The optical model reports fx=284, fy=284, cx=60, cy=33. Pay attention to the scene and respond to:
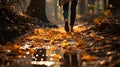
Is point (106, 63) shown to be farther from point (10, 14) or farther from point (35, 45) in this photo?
point (10, 14)

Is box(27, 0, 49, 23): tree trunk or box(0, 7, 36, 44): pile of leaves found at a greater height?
box(27, 0, 49, 23): tree trunk

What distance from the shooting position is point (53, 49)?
5.70 m

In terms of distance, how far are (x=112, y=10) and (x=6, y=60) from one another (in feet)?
23.5

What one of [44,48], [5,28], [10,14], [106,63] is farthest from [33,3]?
[106,63]

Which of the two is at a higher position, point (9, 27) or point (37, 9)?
point (37, 9)

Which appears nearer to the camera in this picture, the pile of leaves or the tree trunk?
the pile of leaves

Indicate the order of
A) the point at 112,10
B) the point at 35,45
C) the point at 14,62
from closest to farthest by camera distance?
the point at 14,62 → the point at 35,45 → the point at 112,10

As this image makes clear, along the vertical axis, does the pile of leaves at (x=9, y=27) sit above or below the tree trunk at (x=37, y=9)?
below

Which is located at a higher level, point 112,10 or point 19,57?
point 112,10

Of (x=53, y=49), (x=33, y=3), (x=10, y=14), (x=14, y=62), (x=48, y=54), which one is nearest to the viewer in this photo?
(x=14, y=62)

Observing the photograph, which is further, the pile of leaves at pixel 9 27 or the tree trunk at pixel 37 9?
the tree trunk at pixel 37 9

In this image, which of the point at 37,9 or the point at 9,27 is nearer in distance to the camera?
the point at 9,27

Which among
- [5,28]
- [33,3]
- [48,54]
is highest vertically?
[33,3]

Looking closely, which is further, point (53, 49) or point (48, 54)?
point (53, 49)
